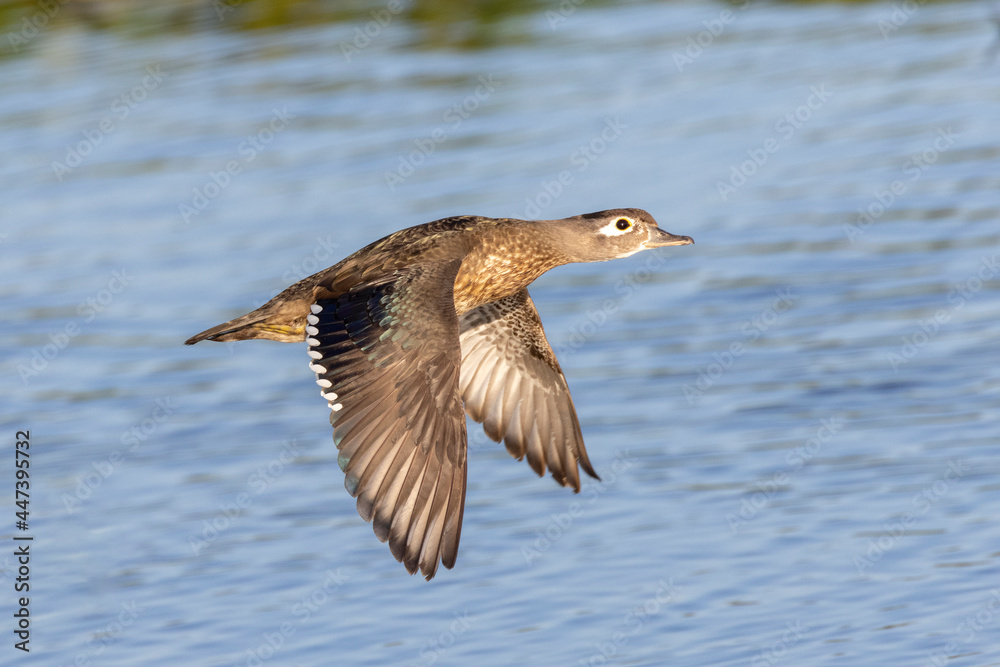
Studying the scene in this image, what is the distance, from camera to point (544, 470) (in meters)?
8.82

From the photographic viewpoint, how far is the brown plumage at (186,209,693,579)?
22.5 ft

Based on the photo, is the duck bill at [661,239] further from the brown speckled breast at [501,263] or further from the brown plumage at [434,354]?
the brown speckled breast at [501,263]

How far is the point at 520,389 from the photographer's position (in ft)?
29.5

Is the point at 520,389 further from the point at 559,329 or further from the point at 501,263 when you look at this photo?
the point at 559,329

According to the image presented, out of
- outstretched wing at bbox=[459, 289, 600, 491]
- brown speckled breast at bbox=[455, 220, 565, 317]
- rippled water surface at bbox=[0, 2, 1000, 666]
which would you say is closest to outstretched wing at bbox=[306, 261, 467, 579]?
brown speckled breast at bbox=[455, 220, 565, 317]

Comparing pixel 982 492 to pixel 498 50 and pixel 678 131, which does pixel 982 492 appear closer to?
pixel 678 131

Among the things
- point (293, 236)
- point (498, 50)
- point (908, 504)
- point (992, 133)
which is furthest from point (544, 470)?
point (498, 50)

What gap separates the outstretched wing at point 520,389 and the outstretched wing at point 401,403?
4.73ft

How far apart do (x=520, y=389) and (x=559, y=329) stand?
15.4ft

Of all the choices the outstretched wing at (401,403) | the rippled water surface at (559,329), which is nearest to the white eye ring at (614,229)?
the outstretched wing at (401,403)

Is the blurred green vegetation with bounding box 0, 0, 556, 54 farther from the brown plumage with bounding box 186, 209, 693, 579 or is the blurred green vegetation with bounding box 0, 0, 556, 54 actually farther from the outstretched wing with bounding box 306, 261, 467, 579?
the outstretched wing with bounding box 306, 261, 467, 579

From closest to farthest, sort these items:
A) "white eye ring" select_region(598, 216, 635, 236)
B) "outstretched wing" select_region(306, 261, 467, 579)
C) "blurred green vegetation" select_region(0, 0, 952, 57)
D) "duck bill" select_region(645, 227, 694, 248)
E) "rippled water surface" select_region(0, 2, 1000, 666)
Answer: "outstretched wing" select_region(306, 261, 467, 579) < "duck bill" select_region(645, 227, 694, 248) < "white eye ring" select_region(598, 216, 635, 236) < "rippled water surface" select_region(0, 2, 1000, 666) < "blurred green vegetation" select_region(0, 0, 952, 57)

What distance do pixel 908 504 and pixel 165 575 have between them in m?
4.66

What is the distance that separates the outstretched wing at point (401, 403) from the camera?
266 inches
